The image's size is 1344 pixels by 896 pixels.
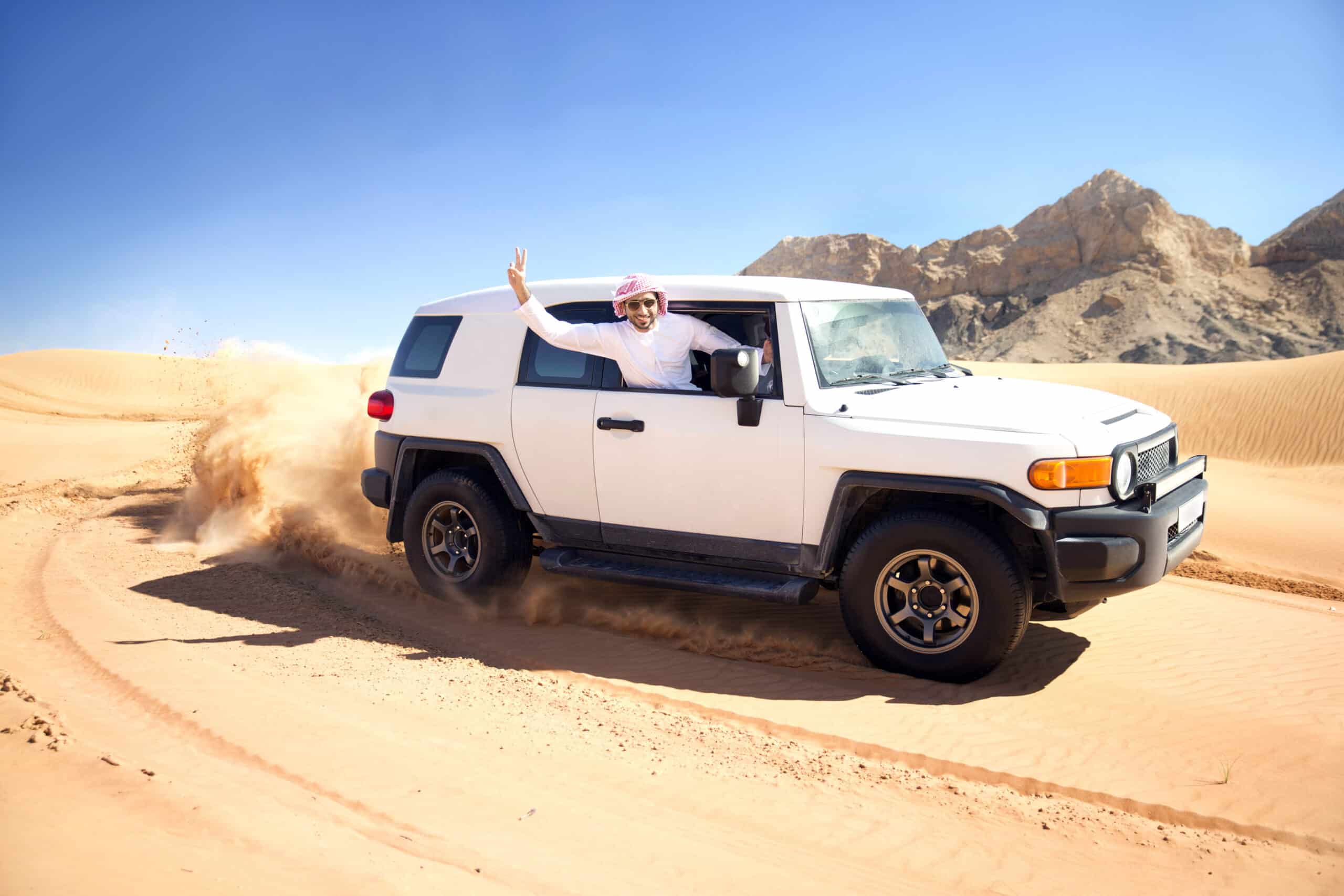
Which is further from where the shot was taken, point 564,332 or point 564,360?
point 564,360

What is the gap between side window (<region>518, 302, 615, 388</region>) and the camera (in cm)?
605

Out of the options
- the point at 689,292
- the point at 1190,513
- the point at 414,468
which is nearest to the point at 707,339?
the point at 689,292

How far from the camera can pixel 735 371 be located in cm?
511

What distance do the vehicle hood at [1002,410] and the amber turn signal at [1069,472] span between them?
0.25 ft

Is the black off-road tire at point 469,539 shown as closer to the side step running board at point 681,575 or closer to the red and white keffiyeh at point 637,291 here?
the side step running board at point 681,575

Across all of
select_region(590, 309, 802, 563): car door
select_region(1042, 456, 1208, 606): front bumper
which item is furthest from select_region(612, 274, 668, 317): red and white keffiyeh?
select_region(1042, 456, 1208, 606): front bumper

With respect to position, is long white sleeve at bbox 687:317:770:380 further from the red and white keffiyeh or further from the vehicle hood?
the vehicle hood

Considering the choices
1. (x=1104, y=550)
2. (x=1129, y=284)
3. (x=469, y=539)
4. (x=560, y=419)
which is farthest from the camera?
(x=1129, y=284)

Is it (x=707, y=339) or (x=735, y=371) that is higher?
(x=707, y=339)

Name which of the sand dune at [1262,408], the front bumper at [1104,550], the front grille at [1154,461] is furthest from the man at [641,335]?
the sand dune at [1262,408]

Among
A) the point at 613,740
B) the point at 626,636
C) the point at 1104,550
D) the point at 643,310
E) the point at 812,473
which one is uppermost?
the point at 643,310

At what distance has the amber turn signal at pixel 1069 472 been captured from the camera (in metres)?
4.77

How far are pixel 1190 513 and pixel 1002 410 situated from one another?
4.75 feet

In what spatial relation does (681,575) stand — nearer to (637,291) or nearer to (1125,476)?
(637,291)
